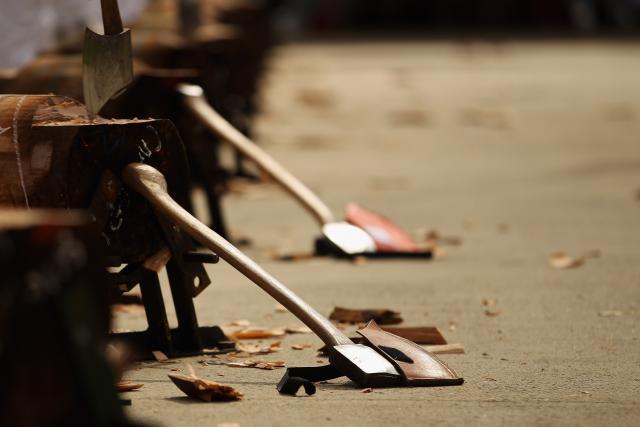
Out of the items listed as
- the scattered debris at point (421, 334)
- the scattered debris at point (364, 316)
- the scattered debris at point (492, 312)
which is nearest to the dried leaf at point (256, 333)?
the scattered debris at point (364, 316)

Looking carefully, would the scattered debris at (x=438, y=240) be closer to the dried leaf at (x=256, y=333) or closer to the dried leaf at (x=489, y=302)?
the dried leaf at (x=489, y=302)

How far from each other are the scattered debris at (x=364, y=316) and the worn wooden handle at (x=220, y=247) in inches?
42.1

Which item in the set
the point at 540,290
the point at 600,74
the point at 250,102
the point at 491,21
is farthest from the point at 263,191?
the point at 491,21

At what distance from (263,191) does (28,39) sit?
2.08m

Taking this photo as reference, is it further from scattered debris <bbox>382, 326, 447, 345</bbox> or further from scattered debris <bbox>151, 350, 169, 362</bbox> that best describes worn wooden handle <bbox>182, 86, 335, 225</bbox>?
scattered debris <bbox>151, 350, 169, 362</bbox>

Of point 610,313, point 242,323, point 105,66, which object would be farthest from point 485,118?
point 105,66

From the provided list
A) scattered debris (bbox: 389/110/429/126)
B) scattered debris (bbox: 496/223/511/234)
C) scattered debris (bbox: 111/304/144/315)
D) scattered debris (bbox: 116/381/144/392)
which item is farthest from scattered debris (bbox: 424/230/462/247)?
scattered debris (bbox: 389/110/429/126)

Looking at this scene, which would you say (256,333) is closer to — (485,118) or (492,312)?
(492,312)

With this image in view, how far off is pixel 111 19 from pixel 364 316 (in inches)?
62.9

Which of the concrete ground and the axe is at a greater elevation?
the axe

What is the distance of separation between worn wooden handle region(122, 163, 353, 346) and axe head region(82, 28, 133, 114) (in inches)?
37.9

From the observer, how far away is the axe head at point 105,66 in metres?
5.75

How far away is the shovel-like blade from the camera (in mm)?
4742

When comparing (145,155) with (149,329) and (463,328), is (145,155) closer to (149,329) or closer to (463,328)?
(149,329)
